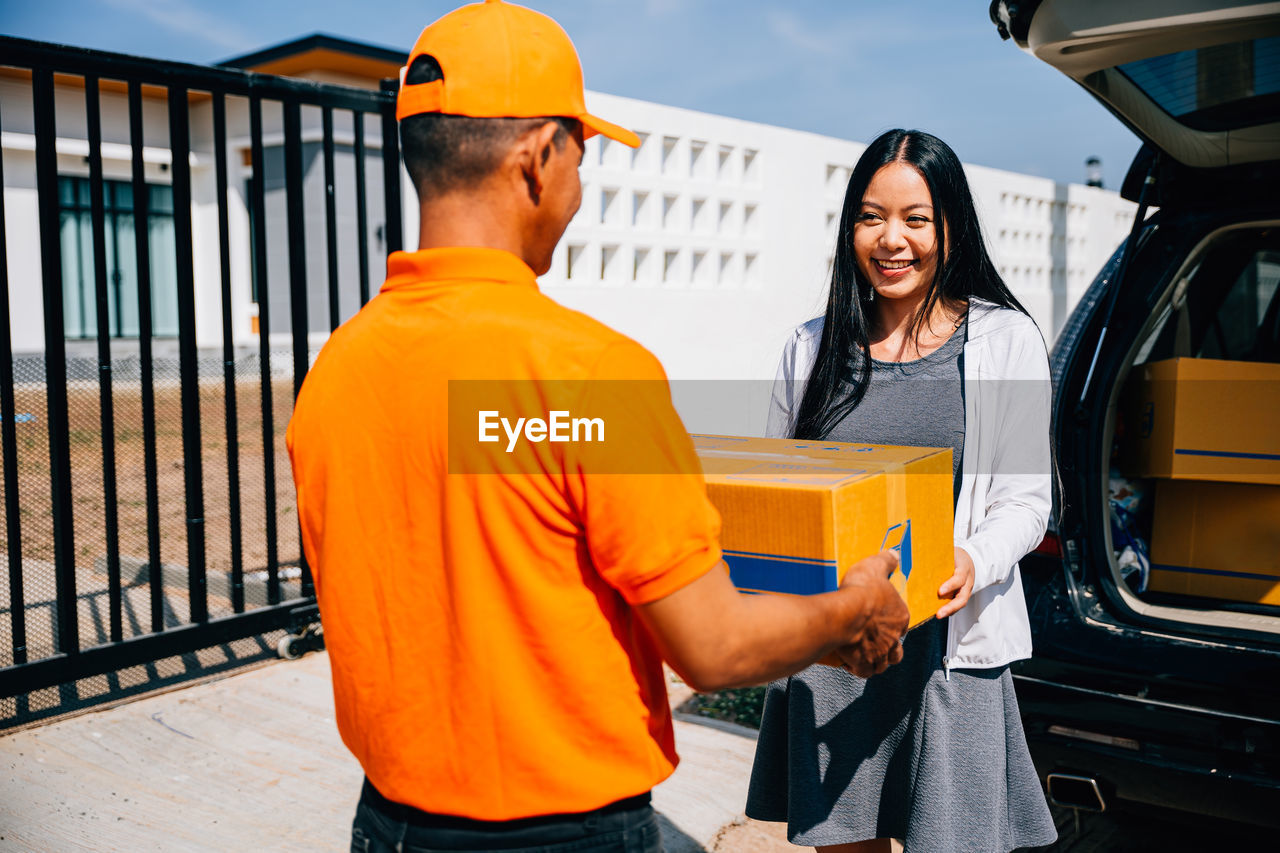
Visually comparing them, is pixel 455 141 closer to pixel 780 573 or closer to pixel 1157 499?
pixel 780 573

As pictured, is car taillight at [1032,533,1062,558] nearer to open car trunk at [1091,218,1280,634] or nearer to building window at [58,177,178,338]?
open car trunk at [1091,218,1280,634]

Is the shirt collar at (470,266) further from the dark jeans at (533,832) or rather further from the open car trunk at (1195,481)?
the open car trunk at (1195,481)

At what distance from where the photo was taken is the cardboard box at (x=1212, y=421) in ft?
9.27

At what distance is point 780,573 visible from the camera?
162 centimetres

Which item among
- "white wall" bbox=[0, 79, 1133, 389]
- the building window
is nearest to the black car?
"white wall" bbox=[0, 79, 1133, 389]

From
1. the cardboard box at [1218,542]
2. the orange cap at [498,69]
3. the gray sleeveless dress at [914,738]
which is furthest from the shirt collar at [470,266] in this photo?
the cardboard box at [1218,542]

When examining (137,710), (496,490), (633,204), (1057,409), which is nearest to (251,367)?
(633,204)

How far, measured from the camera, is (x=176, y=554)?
6.24m

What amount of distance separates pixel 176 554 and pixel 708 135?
15.7 ft

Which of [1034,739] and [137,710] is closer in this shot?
[1034,739]

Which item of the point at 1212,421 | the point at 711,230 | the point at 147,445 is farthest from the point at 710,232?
the point at 1212,421

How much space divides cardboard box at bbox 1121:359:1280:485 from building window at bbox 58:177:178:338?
49.8 ft

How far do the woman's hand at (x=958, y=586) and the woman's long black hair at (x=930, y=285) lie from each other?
413 mm

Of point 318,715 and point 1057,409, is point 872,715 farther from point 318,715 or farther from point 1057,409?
point 318,715
